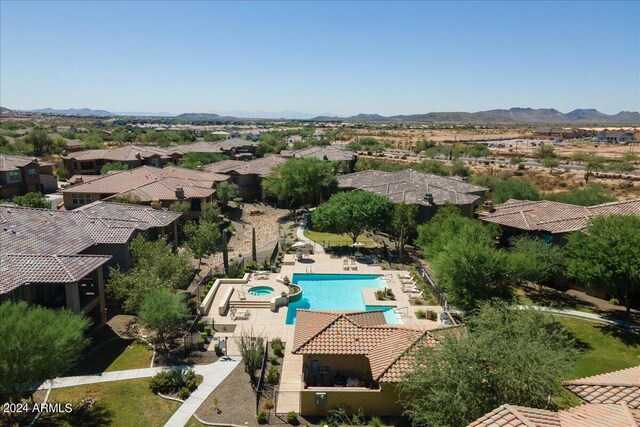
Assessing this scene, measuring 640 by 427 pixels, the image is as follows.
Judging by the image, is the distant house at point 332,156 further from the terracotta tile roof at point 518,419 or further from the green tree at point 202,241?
the terracotta tile roof at point 518,419

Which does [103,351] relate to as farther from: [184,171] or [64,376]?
[184,171]

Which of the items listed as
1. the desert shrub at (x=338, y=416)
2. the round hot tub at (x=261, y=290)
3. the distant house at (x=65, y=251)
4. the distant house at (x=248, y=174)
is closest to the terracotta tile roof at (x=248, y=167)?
the distant house at (x=248, y=174)

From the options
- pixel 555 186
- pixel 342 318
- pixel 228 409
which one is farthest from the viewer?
pixel 555 186

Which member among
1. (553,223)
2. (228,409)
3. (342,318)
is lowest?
(228,409)

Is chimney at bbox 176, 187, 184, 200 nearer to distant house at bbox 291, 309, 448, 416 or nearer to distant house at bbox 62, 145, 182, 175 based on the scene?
distant house at bbox 291, 309, 448, 416

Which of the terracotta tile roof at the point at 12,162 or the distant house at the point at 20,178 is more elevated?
the terracotta tile roof at the point at 12,162

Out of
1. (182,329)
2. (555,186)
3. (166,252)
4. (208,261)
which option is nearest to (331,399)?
(182,329)
